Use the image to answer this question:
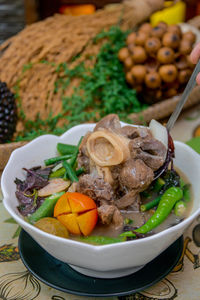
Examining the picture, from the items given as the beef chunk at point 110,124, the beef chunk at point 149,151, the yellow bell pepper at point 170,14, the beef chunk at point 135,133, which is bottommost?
the yellow bell pepper at point 170,14

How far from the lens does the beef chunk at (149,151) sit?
4.62ft

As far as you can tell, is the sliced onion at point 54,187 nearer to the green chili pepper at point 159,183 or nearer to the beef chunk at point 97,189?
the beef chunk at point 97,189

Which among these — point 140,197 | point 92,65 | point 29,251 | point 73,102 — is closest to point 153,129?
point 140,197

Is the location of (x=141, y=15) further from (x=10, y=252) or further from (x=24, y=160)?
(x=10, y=252)

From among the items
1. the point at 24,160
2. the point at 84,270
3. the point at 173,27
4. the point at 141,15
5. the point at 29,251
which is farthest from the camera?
the point at 141,15

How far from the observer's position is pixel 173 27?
8.50 feet

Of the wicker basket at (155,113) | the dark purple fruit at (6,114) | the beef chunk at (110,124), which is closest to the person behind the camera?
the beef chunk at (110,124)

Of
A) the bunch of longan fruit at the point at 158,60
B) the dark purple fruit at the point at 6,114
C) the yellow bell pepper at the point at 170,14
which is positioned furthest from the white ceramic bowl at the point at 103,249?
the yellow bell pepper at the point at 170,14

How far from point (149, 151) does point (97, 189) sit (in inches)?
9.6

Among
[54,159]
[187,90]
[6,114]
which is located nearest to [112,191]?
[54,159]

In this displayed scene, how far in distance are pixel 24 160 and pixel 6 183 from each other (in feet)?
0.69

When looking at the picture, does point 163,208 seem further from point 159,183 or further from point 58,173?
point 58,173

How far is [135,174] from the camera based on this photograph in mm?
1359

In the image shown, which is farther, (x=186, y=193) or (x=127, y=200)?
(x=186, y=193)
